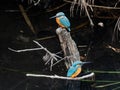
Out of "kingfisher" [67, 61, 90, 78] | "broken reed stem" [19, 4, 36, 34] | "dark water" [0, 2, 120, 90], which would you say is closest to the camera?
"kingfisher" [67, 61, 90, 78]

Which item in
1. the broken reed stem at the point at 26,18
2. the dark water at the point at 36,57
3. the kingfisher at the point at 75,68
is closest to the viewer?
the kingfisher at the point at 75,68

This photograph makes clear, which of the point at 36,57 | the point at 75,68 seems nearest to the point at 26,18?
the point at 36,57

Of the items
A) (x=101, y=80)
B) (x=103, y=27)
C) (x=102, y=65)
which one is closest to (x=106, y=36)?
(x=103, y=27)

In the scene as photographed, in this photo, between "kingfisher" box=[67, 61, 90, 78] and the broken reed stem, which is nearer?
"kingfisher" box=[67, 61, 90, 78]

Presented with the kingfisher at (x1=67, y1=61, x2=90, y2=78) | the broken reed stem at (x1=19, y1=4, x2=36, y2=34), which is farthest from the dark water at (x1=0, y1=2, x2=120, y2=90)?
the kingfisher at (x1=67, y1=61, x2=90, y2=78)

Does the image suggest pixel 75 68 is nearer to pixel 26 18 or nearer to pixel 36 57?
pixel 36 57

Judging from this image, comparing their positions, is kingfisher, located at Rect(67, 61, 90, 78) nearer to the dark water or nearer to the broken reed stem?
the dark water

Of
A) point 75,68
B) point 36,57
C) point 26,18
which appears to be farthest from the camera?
point 26,18

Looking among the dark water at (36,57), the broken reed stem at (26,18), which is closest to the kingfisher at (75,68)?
the dark water at (36,57)

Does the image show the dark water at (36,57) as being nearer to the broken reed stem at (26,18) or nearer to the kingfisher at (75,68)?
the broken reed stem at (26,18)
